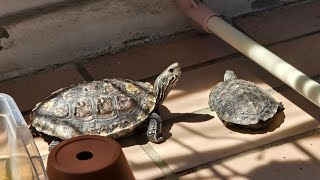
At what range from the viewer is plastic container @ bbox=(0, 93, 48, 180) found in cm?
171

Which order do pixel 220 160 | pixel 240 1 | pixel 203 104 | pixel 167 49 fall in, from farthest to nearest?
pixel 240 1 < pixel 167 49 < pixel 203 104 < pixel 220 160

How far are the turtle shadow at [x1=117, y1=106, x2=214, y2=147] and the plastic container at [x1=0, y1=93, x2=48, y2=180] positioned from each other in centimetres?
61

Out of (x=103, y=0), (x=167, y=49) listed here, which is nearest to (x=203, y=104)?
(x=167, y=49)

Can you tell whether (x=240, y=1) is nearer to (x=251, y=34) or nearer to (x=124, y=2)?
(x=251, y=34)

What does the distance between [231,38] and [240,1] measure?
61cm

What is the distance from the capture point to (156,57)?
296cm

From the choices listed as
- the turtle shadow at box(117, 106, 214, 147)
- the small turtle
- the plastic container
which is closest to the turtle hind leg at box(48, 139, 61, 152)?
the turtle shadow at box(117, 106, 214, 147)

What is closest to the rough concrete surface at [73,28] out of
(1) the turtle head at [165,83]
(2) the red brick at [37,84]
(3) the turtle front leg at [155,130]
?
(2) the red brick at [37,84]

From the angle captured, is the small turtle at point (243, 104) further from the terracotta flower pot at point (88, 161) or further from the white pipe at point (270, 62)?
the terracotta flower pot at point (88, 161)

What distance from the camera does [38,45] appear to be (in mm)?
2896

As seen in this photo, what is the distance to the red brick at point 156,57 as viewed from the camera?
2.86 m

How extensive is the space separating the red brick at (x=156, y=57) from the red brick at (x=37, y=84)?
95 mm

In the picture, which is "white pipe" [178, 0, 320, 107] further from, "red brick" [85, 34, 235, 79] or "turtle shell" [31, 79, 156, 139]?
"turtle shell" [31, 79, 156, 139]

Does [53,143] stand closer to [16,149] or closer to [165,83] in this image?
[165,83]
